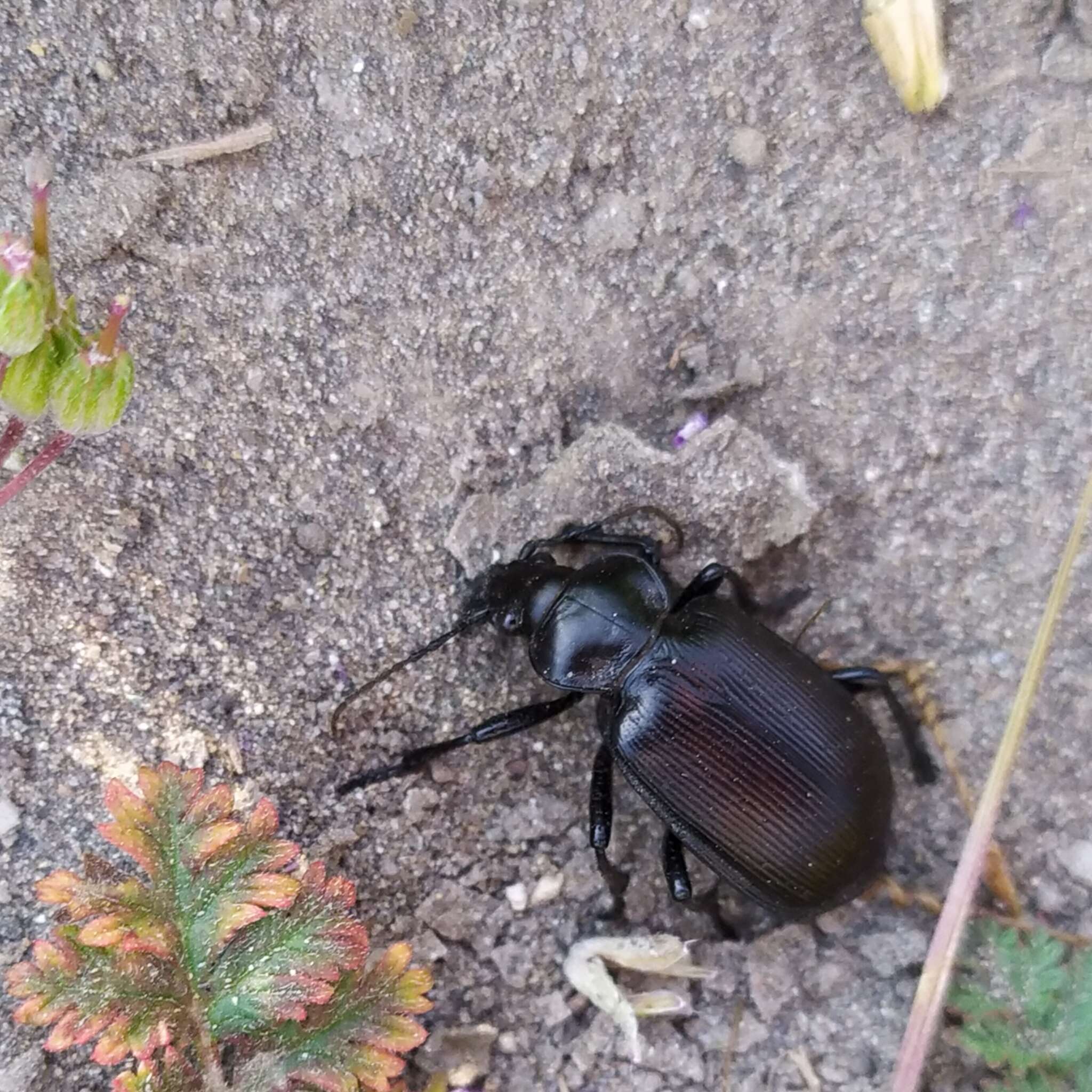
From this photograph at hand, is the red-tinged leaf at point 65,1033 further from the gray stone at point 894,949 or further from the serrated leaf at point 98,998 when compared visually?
the gray stone at point 894,949

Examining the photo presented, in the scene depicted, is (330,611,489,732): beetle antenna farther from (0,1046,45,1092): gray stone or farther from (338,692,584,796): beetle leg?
(0,1046,45,1092): gray stone

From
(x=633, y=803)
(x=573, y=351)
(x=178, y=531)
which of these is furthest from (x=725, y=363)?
(x=178, y=531)

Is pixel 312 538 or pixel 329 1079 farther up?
pixel 312 538

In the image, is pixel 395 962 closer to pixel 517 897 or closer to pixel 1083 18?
pixel 517 897

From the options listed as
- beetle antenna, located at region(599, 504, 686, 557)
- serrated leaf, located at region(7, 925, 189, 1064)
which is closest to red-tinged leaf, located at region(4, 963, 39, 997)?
serrated leaf, located at region(7, 925, 189, 1064)

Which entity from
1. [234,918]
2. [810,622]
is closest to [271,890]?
[234,918]

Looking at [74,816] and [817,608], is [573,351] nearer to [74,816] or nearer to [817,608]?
[817,608]
